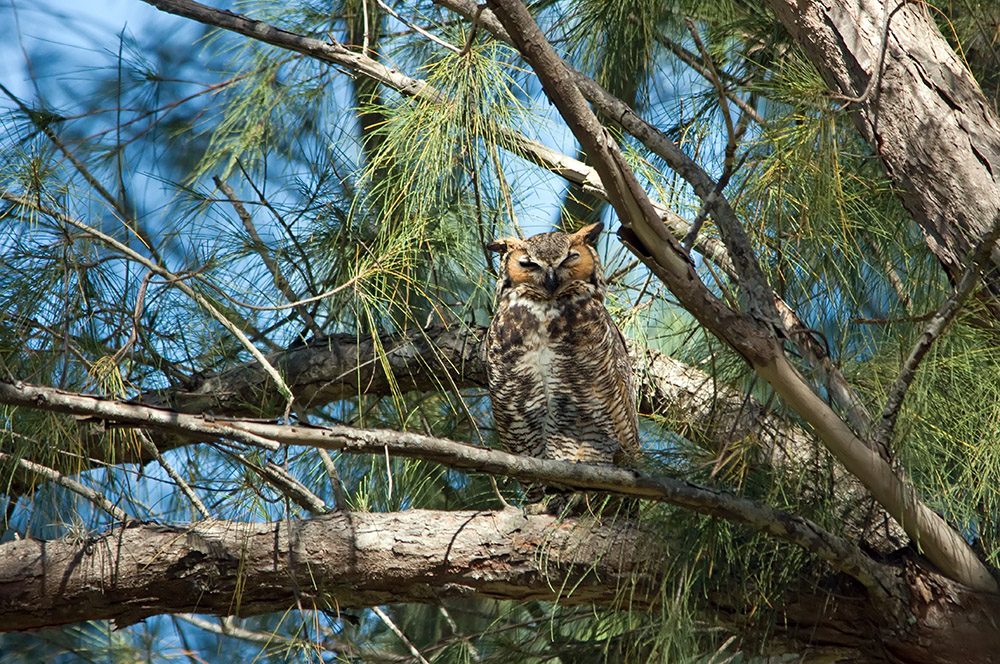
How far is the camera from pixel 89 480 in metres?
1.69

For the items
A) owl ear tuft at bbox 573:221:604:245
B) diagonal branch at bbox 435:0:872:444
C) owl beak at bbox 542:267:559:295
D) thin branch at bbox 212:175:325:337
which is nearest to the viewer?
diagonal branch at bbox 435:0:872:444

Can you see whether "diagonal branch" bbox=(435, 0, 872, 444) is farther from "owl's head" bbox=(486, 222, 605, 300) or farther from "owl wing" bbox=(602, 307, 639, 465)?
"owl wing" bbox=(602, 307, 639, 465)

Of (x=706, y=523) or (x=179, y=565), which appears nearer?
(x=706, y=523)

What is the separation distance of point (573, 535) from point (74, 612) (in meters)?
0.80

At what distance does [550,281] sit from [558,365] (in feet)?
0.65

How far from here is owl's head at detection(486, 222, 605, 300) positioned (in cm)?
216

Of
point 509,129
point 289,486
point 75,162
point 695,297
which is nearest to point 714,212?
point 695,297

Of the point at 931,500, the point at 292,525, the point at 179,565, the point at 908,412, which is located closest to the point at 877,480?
the point at 908,412

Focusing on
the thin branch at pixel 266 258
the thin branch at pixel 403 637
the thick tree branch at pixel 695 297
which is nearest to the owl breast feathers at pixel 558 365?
the thin branch at pixel 266 258

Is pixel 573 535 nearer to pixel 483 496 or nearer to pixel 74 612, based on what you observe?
pixel 483 496

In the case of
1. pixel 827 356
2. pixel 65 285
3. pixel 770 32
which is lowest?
pixel 827 356

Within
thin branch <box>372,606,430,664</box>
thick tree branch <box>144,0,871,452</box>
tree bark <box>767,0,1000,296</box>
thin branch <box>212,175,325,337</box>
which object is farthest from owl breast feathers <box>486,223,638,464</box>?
tree bark <box>767,0,1000,296</box>

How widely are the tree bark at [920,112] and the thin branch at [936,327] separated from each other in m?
0.37

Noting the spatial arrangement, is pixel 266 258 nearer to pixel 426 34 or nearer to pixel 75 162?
pixel 75 162
